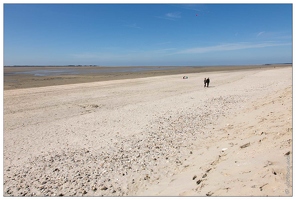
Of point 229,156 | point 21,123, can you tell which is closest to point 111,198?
point 229,156

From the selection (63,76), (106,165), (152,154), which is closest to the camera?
(106,165)

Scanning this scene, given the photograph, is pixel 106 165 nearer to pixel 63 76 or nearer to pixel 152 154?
pixel 152 154

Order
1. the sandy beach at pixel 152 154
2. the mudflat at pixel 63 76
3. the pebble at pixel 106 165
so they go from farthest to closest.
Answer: the mudflat at pixel 63 76
the pebble at pixel 106 165
the sandy beach at pixel 152 154

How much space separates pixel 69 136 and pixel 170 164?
15.9ft

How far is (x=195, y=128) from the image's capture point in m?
9.38

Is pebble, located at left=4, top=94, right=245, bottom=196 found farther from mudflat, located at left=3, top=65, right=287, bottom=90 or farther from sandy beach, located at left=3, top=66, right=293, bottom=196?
mudflat, located at left=3, top=65, right=287, bottom=90

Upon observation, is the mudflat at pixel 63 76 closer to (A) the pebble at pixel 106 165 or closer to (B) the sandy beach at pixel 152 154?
(B) the sandy beach at pixel 152 154

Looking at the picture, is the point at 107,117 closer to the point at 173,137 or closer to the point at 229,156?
the point at 173,137

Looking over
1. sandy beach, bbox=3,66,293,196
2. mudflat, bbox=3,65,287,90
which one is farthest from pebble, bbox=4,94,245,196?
mudflat, bbox=3,65,287,90

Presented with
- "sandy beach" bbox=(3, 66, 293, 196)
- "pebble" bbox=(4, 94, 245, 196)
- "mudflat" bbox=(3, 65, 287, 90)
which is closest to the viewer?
"sandy beach" bbox=(3, 66, 293, 196)

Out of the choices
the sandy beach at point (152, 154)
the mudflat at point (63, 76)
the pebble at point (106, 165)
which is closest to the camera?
the sandy beach at point (152, 154)

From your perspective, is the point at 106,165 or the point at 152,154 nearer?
the point at 106,165

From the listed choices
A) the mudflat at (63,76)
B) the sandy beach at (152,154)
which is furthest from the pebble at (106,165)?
the mudflat at (63,76)

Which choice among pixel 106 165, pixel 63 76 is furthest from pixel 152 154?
pixel 63 76
